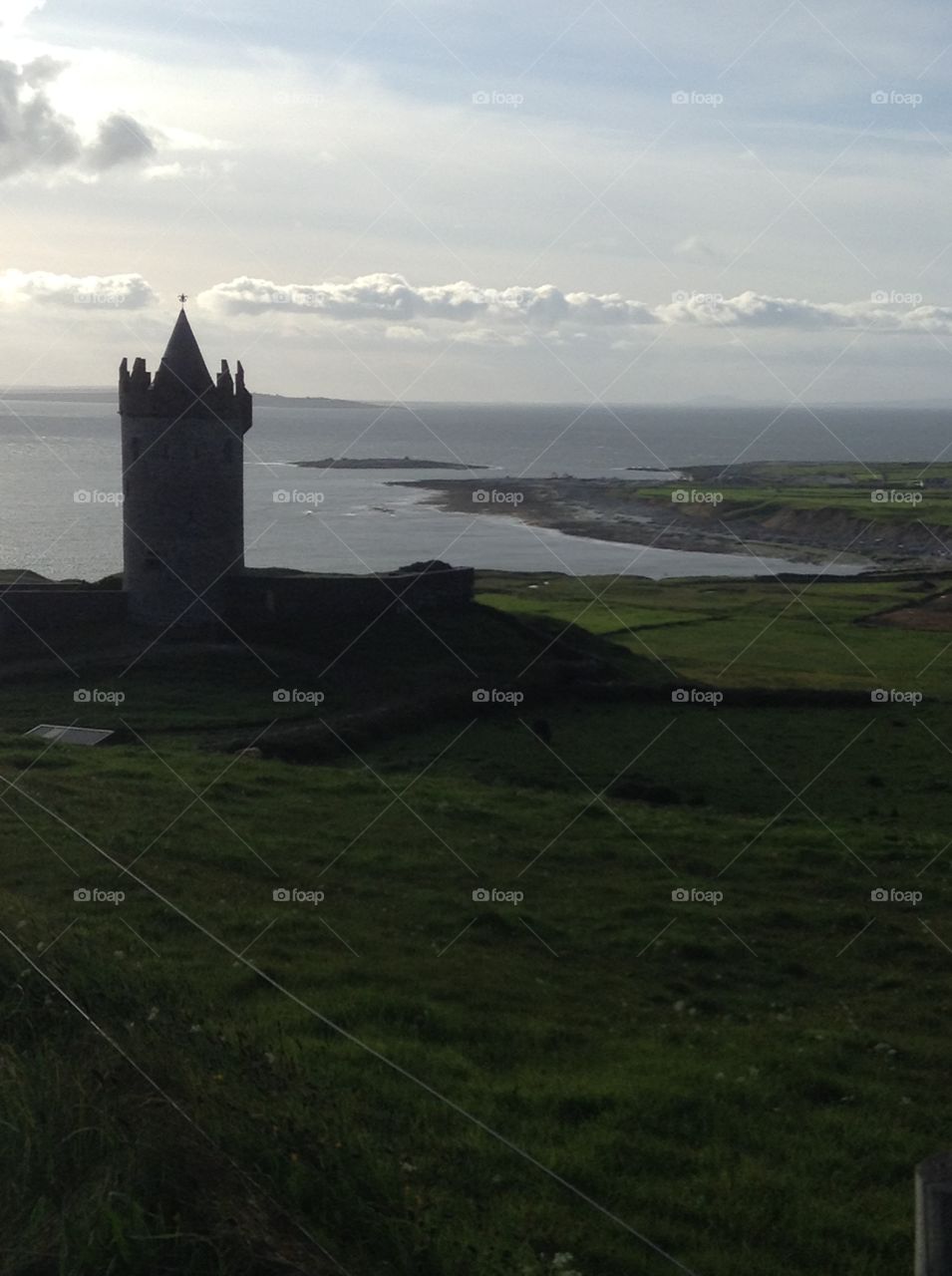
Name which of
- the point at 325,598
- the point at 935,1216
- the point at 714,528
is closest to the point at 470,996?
the point at 935,1216

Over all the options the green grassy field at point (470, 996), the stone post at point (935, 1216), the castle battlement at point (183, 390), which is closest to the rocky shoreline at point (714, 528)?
the castle battlement at point (183, 390)

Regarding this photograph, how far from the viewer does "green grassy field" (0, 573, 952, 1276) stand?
717cm

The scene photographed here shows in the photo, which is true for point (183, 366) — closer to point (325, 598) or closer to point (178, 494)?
point (178, 494)

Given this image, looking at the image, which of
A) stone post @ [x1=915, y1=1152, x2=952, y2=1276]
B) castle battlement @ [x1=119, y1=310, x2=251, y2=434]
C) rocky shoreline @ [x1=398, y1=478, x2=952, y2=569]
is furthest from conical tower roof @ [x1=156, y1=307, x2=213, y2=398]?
rocky shoreline @ [x1=398, y1=478, x2=952, y2=569]

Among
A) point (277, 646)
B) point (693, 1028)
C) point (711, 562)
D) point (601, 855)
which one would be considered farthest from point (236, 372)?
point (711, 562)

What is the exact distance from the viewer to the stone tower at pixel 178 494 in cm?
3959

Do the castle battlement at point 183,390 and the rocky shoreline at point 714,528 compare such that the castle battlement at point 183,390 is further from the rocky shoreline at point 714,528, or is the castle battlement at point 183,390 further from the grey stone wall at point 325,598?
the rocky shoreline at point 714,528

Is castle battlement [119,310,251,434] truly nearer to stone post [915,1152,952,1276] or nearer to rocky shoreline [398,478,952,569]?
stone post [915,1152,952,1276]

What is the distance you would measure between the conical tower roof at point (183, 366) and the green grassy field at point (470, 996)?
443 inches

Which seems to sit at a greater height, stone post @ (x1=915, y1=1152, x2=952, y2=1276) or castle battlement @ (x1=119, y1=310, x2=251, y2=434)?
castle battlement @ (x1=119, y1=310, x2=251, y2=434)

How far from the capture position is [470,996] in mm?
12844

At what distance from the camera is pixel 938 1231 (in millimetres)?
5191

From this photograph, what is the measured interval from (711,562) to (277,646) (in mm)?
69804

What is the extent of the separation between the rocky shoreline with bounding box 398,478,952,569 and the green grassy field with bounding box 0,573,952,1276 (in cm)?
6964
